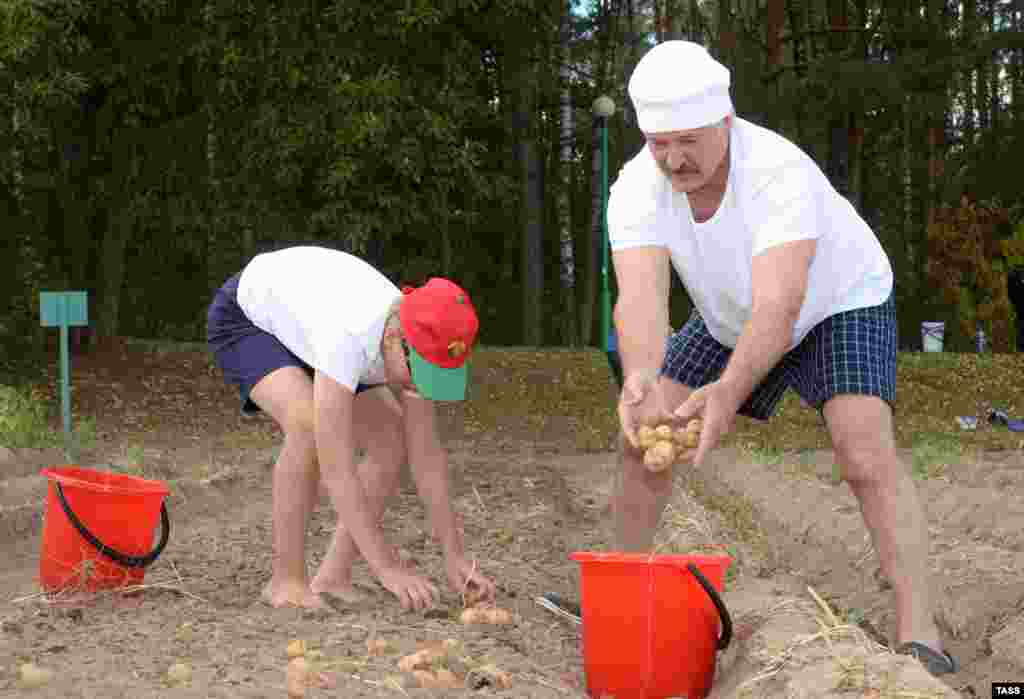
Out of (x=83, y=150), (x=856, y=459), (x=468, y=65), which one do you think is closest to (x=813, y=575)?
(x=856, y=459)

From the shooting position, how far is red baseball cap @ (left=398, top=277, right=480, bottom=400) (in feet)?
13.6

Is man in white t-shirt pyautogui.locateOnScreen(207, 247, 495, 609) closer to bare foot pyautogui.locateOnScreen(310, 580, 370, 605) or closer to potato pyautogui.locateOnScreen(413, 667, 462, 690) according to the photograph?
bare foot pyautogui.locateOnScreen(310, 580, 370, 605)

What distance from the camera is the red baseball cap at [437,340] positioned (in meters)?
4.16

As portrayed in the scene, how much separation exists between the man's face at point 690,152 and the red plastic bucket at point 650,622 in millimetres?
1060

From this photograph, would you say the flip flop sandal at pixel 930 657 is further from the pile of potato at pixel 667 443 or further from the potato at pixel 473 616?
the potato at pixel 473 616

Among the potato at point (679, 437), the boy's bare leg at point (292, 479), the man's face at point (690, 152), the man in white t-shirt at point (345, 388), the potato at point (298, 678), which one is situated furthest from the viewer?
the boy's bare leg at point (292, 479)

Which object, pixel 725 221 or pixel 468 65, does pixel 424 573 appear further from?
pixel 468 65

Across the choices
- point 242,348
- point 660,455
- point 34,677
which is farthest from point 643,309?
point 34,677

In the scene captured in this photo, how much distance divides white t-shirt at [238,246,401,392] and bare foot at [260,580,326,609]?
2.48ft

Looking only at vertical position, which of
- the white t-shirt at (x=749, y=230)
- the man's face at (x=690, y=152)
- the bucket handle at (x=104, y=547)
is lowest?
the bucket handle at (x=104, y=547)

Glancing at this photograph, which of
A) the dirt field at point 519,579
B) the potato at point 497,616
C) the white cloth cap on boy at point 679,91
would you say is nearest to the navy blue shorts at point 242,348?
the dirt field at point 519,579

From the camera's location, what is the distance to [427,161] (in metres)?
12.6

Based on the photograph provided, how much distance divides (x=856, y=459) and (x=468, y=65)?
1003 centimetres

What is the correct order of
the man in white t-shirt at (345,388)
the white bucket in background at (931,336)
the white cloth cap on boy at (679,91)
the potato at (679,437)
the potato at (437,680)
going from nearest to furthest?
the potato at (437,680)
the white cloth cap on boy at (679,91)
the potato at (679,437)
the man in white t-shirt at (345,388)
the white bucket in background at (931,336)
